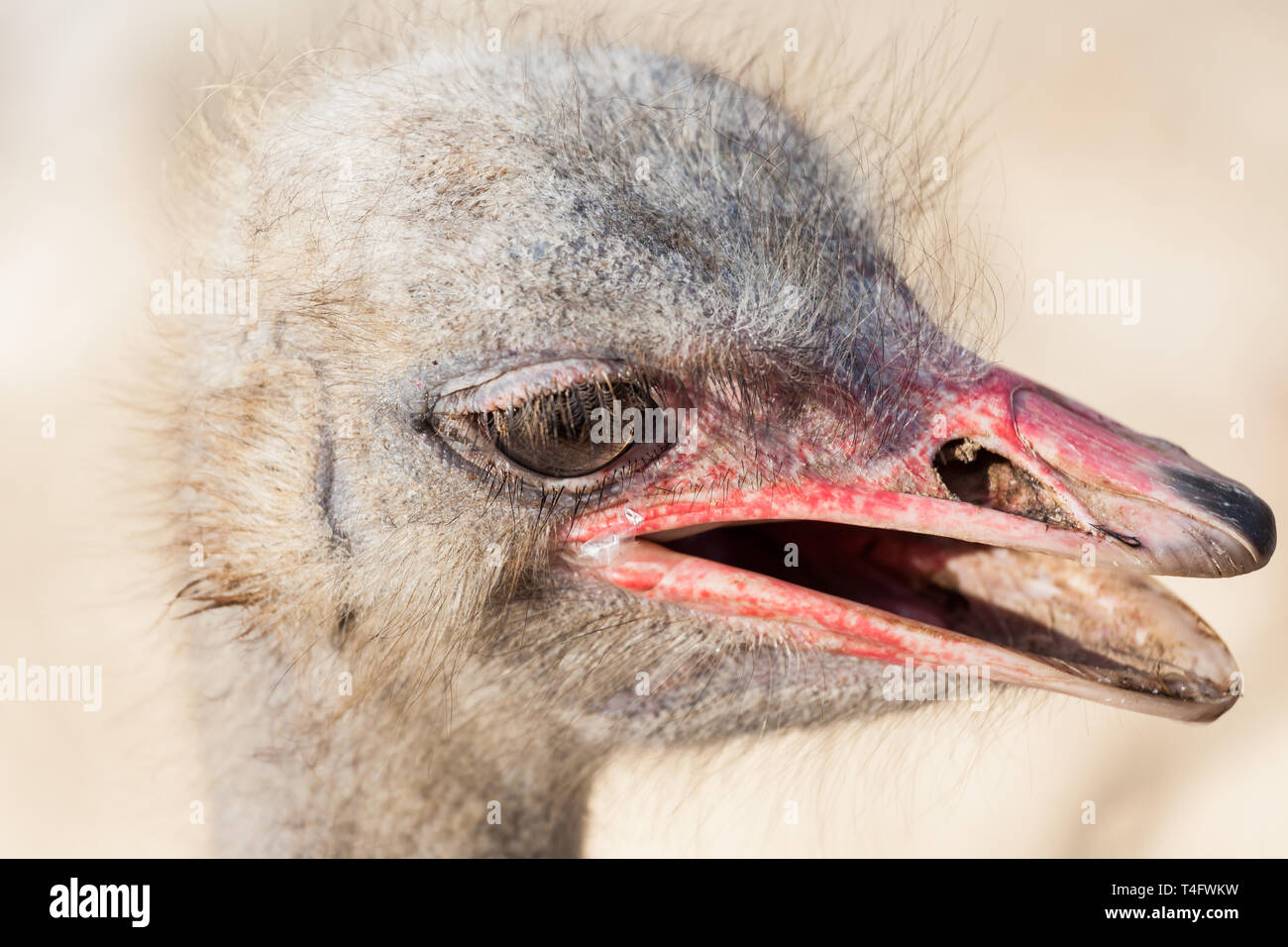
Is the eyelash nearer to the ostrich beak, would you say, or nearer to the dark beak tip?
the ostrich beak

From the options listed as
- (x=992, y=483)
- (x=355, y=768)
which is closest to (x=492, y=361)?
(x=992, y=483)

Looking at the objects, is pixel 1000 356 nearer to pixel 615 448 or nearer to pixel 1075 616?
pixel 1075 616

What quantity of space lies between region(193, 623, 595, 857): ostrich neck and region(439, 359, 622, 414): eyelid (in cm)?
54

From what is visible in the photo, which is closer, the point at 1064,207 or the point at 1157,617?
the point at 1157,617

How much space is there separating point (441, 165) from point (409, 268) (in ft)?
0.50

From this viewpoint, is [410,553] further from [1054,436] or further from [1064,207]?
[1064,207]

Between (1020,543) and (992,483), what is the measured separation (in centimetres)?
11

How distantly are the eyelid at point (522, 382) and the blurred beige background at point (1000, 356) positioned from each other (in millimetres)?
722

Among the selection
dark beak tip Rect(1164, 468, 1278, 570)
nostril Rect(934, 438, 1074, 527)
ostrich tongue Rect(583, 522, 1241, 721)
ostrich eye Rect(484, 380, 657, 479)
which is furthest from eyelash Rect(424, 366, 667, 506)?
dark beak tip Rect(1164, 468, 1278, 570)

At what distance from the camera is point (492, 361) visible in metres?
1.54

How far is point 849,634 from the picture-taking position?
159 centimetres

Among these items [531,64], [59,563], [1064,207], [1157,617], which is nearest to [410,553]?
[531,64]

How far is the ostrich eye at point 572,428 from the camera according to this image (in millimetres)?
1538

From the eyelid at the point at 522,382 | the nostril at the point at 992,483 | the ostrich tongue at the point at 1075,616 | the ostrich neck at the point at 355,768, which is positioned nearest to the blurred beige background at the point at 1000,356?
the ostrich neck at the point at 355,768
